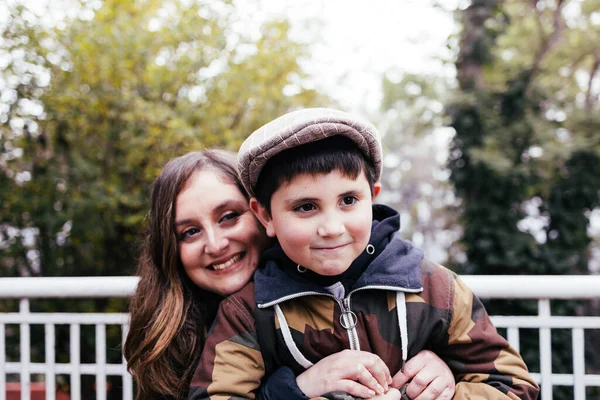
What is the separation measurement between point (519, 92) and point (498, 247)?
2.03 metres

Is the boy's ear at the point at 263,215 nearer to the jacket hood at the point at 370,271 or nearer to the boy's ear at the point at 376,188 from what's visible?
the jacket hood at the point at 370,271

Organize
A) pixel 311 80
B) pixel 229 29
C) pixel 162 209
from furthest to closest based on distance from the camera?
pixel 311 80, pixel 229 29, pixel 162 209

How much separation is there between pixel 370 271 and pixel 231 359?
45cm

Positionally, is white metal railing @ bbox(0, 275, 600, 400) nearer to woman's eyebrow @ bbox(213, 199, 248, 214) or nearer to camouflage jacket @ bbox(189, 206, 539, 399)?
camouflage jacket @ bbox(189, 206, 539, 399)

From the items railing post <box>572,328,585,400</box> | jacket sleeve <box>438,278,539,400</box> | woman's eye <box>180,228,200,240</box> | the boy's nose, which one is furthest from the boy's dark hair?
railing post <box>572,328,585,400</box>

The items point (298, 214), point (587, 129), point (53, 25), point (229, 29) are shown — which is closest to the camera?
point (298, 214)

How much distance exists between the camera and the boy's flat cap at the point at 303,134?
1.35 m

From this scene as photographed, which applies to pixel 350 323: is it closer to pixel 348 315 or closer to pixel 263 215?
pixel 348 315

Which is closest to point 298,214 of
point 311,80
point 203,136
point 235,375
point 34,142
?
point 235,375

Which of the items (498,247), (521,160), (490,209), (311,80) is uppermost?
(311,80)

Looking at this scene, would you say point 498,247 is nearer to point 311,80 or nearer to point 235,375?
point 311,80

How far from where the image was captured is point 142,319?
67.4 inches

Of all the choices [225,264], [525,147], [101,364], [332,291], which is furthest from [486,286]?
[525,147]

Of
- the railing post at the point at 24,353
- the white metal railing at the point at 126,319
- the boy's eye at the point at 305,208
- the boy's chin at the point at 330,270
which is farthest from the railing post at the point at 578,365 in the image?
the railing post at the point at 24,353
